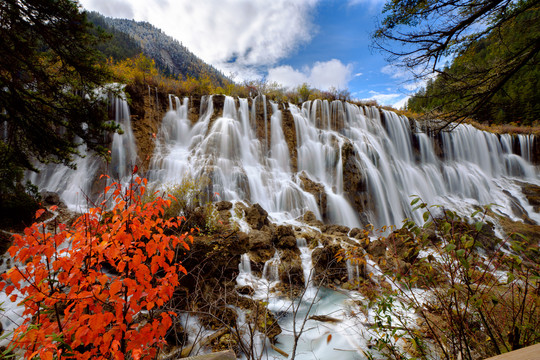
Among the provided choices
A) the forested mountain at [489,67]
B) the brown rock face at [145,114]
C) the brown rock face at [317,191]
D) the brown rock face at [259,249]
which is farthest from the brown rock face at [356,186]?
the brown rock face at [145,114]

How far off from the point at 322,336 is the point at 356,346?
0.65 metres

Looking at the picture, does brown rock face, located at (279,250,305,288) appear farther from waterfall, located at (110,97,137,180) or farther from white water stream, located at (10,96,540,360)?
waterfall, located at (110,97,137,180)

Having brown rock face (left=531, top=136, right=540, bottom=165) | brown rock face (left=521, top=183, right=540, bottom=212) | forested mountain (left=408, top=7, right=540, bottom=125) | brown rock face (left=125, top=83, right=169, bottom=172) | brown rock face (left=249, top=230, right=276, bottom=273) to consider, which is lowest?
brown rock face (left=521, top=183, right=540, bottom=212)

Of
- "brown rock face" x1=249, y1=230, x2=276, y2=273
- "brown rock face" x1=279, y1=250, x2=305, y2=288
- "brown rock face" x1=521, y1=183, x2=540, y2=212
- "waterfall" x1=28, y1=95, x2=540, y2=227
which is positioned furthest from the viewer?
"brown rock face" x1=521, y1=183, x2=540, y2=212

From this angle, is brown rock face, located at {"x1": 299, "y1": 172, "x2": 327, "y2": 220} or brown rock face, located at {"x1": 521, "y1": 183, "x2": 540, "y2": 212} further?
brown rock face, located at {"x1": 521, "y1": 183, "x2": 540, "y2": 212}

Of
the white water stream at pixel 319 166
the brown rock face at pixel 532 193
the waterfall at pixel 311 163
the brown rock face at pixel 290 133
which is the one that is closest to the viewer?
the white water stream at pixel 319 166

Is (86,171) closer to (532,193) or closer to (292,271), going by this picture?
(292,271)

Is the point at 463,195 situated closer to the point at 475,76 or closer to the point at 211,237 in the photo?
the point at 475,76

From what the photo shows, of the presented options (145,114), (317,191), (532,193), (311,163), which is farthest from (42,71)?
(532,193)

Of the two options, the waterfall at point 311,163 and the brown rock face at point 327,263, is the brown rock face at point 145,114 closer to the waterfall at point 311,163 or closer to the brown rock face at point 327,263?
the waterfall at point 311,163

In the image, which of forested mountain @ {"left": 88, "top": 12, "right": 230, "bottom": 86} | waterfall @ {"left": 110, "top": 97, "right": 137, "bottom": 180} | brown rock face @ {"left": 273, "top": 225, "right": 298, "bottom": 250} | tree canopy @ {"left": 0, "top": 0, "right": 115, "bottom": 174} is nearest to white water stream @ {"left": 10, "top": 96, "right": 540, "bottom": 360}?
waterfall @ {"left": 110, "top": 97, "right": 137, "bottom": 180}

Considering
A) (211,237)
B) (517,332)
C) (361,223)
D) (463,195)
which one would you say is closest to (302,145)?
(361,223)

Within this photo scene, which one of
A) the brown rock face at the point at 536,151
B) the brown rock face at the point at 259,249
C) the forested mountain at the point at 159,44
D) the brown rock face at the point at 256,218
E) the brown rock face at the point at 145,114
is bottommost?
the brown rock face at the point at 259,249

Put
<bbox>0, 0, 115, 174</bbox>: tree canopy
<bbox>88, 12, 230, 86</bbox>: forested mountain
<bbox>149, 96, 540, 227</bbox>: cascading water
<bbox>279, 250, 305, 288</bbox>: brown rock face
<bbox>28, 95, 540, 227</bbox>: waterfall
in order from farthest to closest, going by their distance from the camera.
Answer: <bbox>88, 12, 230, 86</bbox>: forested mountain, <bbox>149, 96, 540, 227</bbox>: cascading water, <bbox>28, 95, 540, 227</bbox>: waterfall, <bbox>279, 250, 305, 288</bbox>: brown rock face, <bbox>0, 0, 115, 174</bbox>: tree canopy
